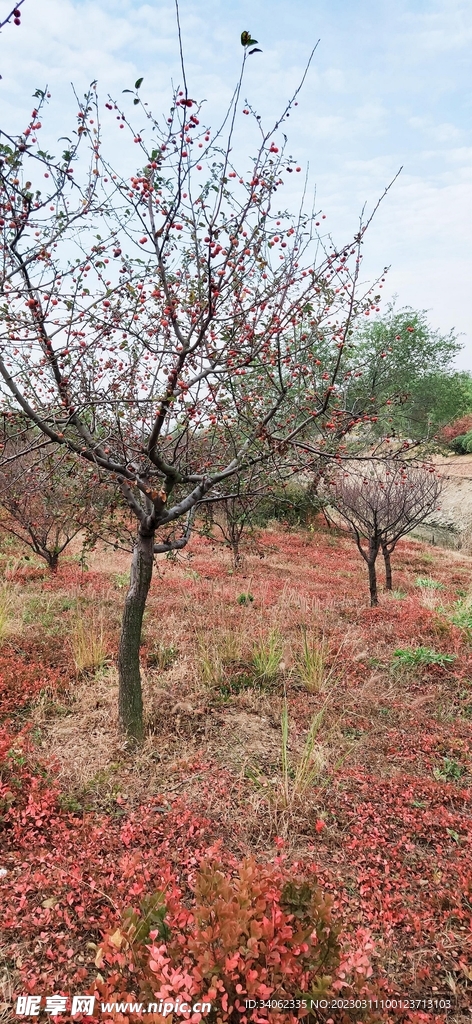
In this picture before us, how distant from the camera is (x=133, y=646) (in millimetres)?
3807

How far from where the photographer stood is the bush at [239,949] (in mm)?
1547

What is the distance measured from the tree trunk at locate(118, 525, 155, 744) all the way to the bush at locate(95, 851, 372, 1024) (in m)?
1.91

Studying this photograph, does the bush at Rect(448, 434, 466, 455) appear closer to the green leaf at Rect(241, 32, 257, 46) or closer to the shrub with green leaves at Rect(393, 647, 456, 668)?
the shrub with green leaves at Rect(393, 647, 456, 668)

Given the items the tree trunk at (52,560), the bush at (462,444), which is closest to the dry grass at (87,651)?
the tree trunk at (52,560)

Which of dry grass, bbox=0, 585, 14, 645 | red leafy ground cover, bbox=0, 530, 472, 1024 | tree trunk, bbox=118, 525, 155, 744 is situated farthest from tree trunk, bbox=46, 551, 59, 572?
tree trunk, bbox=118, 525, 155, 744

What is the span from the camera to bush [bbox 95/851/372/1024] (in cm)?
155

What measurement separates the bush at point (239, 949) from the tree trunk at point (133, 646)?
1.91 meters

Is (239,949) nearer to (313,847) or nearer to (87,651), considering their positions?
(313,847)

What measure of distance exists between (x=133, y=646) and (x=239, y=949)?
7.81 feet

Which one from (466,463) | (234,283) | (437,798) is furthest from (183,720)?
(466,463)

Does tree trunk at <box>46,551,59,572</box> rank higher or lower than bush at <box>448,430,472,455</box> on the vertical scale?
lower

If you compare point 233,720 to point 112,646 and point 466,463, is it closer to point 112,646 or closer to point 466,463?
point 112,646

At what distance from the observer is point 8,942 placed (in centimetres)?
211

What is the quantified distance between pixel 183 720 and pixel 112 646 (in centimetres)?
167
